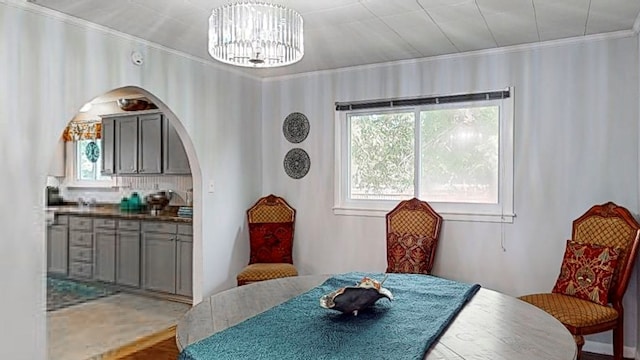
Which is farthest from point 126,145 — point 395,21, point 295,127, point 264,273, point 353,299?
point 353,299

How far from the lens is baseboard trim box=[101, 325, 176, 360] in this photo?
352 centimetres

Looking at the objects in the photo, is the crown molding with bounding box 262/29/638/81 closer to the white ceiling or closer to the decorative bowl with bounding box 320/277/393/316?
the white ceiling

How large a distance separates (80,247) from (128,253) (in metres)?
0.89

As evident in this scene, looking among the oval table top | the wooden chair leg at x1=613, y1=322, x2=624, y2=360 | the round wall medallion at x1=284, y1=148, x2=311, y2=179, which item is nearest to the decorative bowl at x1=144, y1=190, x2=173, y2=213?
the round wall medallion at x1=284, y1=148, x2=311, y2=179

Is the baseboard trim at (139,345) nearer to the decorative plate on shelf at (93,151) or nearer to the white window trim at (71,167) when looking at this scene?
the decorative plate on shelf at (93,151)

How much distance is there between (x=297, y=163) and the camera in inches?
193

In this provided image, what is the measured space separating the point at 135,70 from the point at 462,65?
103 inches

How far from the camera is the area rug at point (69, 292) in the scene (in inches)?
198

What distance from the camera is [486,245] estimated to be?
158 inches

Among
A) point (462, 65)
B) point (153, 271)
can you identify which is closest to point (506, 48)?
point (462, 65)

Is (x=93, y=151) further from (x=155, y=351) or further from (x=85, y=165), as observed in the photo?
(x=155, y=351)

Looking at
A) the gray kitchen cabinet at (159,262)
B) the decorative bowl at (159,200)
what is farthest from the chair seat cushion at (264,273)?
the decorative bowl at (159,200)

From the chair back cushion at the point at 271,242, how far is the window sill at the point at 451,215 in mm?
545

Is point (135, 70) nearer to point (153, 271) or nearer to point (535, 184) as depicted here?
point (153, 271)
